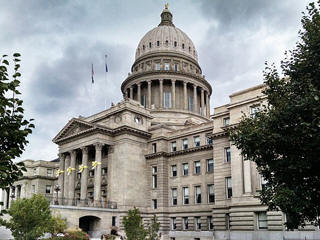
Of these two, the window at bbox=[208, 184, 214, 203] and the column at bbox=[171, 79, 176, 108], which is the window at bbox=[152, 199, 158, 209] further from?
the column at bbox=[171, 79, 176, 108]

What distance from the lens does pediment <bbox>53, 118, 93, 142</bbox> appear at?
63.0m

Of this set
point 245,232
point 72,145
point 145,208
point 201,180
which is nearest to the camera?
point 245,232

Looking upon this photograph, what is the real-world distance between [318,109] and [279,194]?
5185 mm

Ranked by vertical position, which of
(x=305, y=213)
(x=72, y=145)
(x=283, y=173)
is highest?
(x=72, y=145)

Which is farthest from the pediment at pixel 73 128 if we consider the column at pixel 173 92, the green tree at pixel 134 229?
the green tree at pixel 134 229

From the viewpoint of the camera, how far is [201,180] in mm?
56156

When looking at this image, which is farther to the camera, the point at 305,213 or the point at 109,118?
the point at 109,118

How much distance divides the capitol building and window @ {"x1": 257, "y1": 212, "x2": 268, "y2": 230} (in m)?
0.11

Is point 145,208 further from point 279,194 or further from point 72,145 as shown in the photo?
point 279,194

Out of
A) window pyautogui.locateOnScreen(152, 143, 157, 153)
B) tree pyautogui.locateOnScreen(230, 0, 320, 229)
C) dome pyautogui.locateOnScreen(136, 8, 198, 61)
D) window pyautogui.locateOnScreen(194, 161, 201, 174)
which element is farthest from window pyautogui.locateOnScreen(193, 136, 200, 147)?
dome pyautogui.locateOnScreen(136, 8, 198, 61)

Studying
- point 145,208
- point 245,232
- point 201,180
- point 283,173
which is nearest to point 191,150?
point 201,180

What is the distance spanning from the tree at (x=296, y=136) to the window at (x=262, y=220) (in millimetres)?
21022

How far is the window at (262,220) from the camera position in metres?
42.2

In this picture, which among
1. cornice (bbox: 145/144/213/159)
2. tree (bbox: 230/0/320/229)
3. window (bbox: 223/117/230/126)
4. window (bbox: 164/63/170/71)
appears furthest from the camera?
window (bbox: 164/63/170/71)
